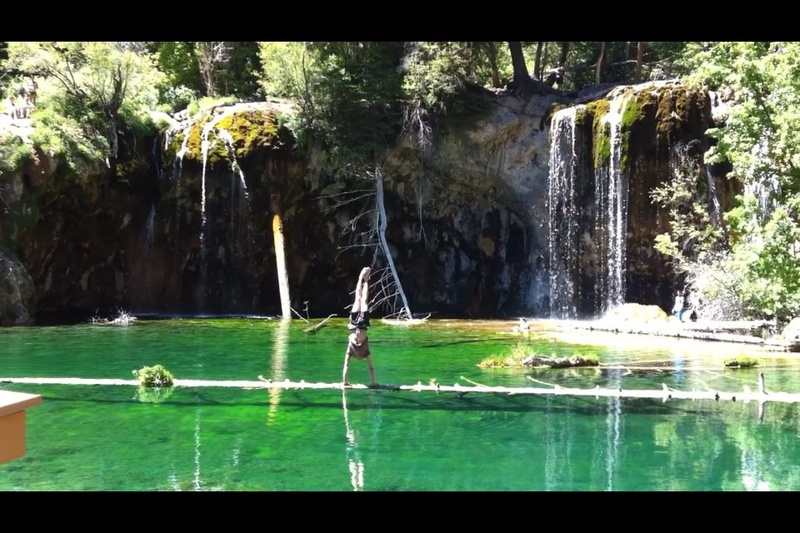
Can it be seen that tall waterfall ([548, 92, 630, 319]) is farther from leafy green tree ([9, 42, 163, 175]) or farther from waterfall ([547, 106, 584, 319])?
leafy green tree ([9, 42, 163, 175])

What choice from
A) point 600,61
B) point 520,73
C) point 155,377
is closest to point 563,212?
point 520,73

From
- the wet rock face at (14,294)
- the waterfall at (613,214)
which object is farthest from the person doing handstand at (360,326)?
the waterfall at (613,214)

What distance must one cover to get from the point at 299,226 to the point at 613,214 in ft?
34.3

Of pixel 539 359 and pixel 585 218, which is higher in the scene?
pixel 585 218

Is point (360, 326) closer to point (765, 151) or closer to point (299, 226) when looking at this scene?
point (765, 151)

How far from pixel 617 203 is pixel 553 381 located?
1317 cm

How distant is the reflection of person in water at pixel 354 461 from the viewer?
269 inches

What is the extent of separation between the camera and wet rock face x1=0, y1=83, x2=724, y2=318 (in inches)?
1002

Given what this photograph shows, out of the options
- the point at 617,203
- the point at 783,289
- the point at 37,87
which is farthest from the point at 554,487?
the point at 37,87

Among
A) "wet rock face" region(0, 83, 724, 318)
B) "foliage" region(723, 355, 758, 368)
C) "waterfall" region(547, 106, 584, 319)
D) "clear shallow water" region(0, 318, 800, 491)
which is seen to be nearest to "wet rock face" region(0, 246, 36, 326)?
"wet rock face" region(0, 83, 724, 318)

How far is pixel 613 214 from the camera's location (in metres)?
24.3

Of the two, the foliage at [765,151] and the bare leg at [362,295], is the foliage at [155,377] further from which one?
the foliage at [765,151]
